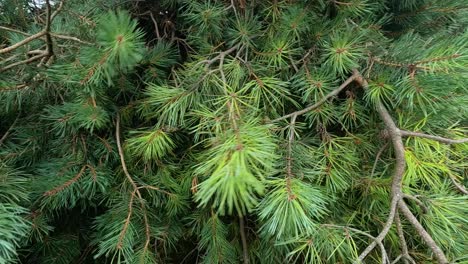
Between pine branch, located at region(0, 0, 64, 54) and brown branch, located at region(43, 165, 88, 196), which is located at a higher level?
pine branch, located at region(0, 0, 64, 54)

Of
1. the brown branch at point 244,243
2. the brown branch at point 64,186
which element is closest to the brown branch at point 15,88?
the brown branch at point 64,186

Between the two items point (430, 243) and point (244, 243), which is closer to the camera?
point (430, 243)

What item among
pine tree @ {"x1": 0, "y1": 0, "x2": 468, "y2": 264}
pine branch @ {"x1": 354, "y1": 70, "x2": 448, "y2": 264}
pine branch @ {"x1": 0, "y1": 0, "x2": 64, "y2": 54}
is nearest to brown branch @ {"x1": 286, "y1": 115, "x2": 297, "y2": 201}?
pine tree @ {"x1": 0, "y1": 0, "x2": 468, "y2": 264}

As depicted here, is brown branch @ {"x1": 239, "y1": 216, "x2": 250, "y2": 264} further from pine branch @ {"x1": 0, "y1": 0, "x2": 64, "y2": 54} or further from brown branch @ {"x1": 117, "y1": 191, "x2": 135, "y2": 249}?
pine branch @ {"x1": 0, "y1": 0, "x2": 64, "y2": 54}

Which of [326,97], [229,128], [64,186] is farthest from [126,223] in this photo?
[326,97]

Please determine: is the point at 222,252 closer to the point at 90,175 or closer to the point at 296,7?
the point at 90,175

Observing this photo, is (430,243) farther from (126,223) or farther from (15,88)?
(15,88)

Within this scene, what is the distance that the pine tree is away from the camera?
483mm

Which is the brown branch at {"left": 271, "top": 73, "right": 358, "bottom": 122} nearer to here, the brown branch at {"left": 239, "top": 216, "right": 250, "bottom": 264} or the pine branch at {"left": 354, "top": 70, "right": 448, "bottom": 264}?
the pine branch at {"left": 354, "top": 70, "right": 448, "bottom": 264}

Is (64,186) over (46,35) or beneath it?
beneath

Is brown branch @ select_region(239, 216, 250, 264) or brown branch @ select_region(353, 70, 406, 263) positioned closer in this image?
brown branch @ select_region(353, 70, 406, 263)

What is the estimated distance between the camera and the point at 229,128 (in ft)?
1.41

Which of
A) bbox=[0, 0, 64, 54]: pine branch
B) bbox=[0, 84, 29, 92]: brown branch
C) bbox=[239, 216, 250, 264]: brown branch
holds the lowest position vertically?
bbox=[239, 216, 250, 264]: brown branch

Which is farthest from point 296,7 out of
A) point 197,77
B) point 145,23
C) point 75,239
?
point 75,239
